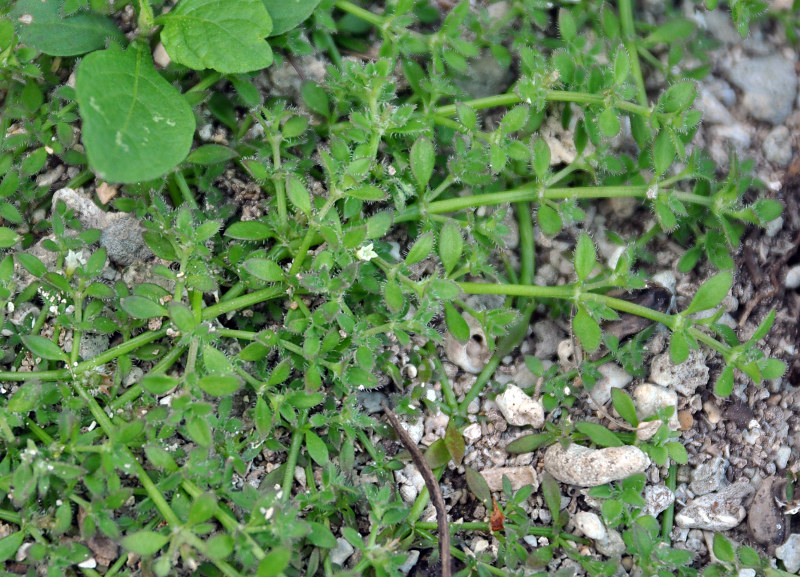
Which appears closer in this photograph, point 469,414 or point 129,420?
point 129,420

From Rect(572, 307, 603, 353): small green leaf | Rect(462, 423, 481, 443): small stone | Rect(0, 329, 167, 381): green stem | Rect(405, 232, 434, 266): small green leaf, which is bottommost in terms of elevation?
Rect(462, 423, 481, 443): small stone

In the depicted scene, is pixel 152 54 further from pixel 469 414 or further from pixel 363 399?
pixel 469 414

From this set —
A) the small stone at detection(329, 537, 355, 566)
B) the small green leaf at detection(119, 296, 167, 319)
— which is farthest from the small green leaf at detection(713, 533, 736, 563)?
the small green leaf at detection(119, 296, 167, 319)

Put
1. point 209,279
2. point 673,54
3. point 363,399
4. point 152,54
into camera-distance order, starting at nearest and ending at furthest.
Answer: point 209,279 → point 363,399 → point 152,54 → point 673,54

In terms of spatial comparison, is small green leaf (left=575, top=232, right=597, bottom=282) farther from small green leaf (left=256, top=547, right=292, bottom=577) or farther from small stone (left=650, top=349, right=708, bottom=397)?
small green leaf (left=256, top=547, right=292, bottom=577)

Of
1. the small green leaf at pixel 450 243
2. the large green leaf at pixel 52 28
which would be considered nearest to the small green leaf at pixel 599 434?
the small green leaf at pixel 450 243

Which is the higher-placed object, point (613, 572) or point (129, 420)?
point (129, 420)

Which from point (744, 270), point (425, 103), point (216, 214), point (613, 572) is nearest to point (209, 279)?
point (216, 214)

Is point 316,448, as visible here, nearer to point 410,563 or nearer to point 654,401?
point 410,563
